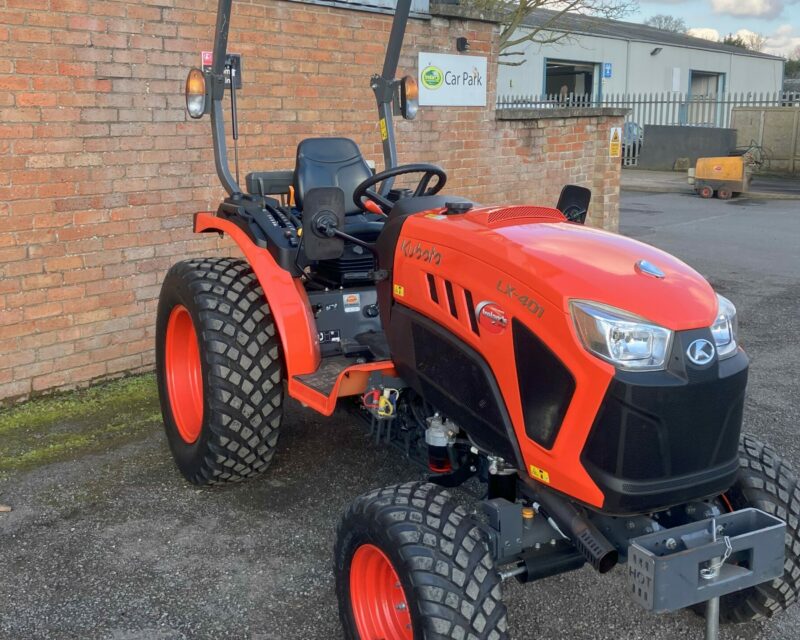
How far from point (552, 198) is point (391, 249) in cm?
589

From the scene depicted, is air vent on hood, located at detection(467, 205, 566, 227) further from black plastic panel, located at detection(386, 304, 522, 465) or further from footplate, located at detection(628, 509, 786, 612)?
footplate, located at detection(628, 509, 786, 612)

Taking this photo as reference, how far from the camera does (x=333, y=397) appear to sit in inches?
130

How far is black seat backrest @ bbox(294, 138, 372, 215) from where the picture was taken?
4.09 m

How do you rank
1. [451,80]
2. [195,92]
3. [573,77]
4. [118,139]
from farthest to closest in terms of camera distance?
[573,77] < [451,80] < [118,139] < [195,92]

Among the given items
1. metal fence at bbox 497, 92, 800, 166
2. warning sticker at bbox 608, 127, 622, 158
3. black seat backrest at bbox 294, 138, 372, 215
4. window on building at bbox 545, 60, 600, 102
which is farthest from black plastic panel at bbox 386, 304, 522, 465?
window on building at bbox 545, 60, 600, 102

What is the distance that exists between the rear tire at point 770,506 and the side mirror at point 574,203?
1.10 meters

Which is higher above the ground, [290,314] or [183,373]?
[290,314]

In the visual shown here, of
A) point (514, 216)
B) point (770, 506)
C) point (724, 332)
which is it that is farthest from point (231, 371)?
point (770, 506)

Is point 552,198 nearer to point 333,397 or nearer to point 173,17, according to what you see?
point 173,17

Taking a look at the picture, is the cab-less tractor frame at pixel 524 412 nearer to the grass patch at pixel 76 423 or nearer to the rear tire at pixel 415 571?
the rear tire at pixel 415 571

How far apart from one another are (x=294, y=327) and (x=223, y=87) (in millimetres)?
1353

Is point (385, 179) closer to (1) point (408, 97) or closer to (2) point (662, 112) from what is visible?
(1) point (408, 97)

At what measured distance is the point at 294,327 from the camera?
3.59 metres

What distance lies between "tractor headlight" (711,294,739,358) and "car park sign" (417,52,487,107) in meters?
4.87
